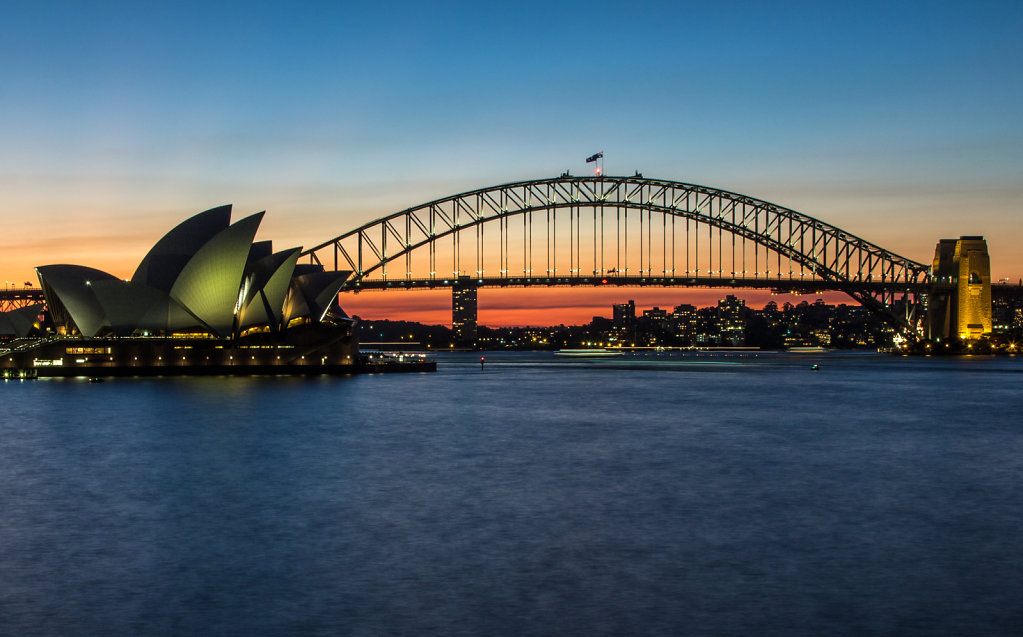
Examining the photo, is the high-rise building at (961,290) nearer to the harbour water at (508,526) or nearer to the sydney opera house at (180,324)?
the sydney opera house at (180,324)

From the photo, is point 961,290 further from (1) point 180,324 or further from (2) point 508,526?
(2) point 508,526

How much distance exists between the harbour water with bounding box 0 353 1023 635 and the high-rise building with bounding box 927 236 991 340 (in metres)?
66.2

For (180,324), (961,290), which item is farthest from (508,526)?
(961,290)

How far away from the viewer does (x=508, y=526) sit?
13.5m

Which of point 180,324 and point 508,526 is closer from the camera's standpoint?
point 508,526

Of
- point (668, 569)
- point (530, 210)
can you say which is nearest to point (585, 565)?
point (668, 569)

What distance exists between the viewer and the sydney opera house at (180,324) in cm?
5638

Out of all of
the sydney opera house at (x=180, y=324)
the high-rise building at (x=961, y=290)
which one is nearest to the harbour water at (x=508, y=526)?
the sydney opera house at (x=180, y=324)

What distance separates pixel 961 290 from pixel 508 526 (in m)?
89.2

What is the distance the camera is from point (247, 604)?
9.45m

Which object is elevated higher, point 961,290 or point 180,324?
point 961,290

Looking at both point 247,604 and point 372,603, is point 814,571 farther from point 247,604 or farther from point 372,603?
point 247,604

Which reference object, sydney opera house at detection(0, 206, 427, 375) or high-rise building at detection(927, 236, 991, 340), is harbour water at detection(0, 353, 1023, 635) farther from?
high-rise building at detection(927, 236, 991, 340)

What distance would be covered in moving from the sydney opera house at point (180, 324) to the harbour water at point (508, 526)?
2585 cm
